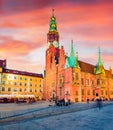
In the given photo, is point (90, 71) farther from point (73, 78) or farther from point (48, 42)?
point (48, 42)

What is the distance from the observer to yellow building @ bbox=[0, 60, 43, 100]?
82188mm

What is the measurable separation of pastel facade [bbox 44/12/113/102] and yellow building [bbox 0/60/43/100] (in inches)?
361

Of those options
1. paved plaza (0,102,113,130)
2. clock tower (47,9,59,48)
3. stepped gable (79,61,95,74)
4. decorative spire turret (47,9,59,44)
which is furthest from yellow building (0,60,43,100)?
paved plaza (0,102,113,130)

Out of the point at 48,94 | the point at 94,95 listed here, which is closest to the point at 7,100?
the point at 48,94

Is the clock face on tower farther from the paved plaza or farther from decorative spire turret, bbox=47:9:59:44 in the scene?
the paved plaza

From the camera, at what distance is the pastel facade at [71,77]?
66.5 m

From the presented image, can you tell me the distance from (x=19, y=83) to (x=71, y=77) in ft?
99.6

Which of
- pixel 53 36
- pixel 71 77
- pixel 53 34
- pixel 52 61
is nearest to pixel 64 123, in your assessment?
pixel 71 77

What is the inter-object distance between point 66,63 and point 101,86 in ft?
68.9

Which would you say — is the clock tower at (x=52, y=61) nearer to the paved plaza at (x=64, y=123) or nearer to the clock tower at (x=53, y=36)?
the clock tower at (x=53, y=36)

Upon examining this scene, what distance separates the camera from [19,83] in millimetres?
86812

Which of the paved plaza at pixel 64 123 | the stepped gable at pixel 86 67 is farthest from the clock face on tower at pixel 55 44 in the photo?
the paved plaza at pixel 64 123

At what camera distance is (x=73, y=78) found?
215 ft

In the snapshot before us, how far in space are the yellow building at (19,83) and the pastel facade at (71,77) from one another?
30.1 feet
